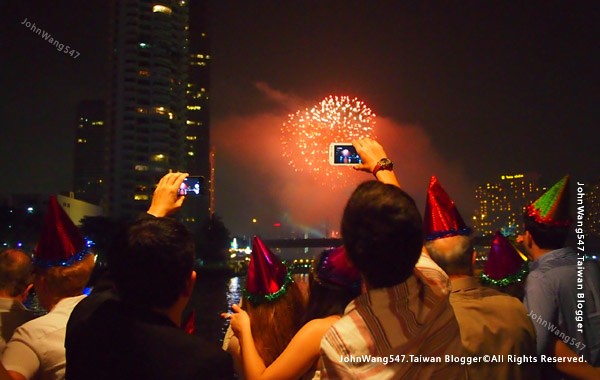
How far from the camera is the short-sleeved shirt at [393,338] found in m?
1.78

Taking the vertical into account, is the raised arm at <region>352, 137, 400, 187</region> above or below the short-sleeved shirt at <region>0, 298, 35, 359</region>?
above

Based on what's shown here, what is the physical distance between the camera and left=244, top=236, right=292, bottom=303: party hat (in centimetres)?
296

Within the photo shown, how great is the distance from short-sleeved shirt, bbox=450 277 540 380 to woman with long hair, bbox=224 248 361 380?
0.64 meters

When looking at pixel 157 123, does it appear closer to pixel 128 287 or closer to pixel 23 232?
pixel 23 232

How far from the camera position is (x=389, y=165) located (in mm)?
2775

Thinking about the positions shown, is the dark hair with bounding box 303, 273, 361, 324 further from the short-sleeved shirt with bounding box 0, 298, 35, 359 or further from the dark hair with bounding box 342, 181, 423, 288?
the short-sleeved shirt with bounding box 0, 298, 35, 359

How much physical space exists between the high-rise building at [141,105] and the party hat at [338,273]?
248 ft

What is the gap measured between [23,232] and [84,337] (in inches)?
2143

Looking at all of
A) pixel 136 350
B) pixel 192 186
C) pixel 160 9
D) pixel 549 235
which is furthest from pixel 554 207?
pixel 160 9

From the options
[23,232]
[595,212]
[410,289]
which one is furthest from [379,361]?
[23,232]

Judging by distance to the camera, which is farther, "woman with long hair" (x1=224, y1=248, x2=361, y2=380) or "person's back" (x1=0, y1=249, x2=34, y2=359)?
"person's back" (x1=0, y1=249, x2=34, y2=359)

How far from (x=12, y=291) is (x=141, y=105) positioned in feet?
275

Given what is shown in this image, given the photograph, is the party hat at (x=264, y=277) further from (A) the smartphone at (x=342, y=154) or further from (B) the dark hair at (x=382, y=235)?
(B) the dark hair at (x=382, y=235)

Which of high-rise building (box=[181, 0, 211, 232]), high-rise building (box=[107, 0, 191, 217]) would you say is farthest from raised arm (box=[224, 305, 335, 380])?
high-rise building (box=[181, 0, 211, 232])
